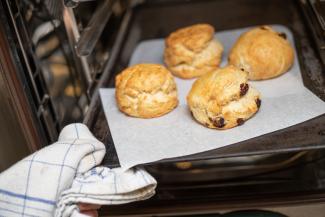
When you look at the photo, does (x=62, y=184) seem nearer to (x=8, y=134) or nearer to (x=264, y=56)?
(x=8, y=134)

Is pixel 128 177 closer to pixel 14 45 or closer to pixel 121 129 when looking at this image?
pixel 121 129

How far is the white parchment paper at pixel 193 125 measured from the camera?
0.94 m

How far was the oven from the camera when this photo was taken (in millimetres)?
937


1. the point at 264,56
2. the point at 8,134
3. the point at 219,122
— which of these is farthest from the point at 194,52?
the point at 8,134

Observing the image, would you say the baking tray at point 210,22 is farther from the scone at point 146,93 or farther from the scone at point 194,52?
the scone at point 194,52

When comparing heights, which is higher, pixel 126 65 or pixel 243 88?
pixel 243 88

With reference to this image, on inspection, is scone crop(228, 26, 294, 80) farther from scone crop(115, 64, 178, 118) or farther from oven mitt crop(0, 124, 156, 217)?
oven mitt crop(0, 124, 156, 217)

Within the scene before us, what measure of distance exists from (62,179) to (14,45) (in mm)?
347

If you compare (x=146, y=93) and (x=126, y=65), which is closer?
(x=146, y=93)

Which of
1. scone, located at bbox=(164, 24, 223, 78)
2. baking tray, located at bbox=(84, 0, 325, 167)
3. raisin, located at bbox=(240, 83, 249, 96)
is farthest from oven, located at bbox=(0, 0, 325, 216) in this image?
scone, located at bbox=(164, 24, 223, 78)

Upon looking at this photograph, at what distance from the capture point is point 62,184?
0.84 meters

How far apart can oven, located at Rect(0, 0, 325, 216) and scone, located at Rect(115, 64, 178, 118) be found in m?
0.10

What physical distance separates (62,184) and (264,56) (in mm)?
674

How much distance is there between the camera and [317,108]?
100 centimetres
